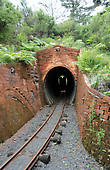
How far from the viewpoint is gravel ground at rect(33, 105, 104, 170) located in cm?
326

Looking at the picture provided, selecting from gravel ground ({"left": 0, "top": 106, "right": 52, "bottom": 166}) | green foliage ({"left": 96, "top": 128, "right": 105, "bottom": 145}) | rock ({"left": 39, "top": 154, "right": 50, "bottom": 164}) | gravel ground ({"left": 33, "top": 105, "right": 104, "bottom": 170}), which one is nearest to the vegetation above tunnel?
green foliage ({"left": 96, "top": 128, "right": 105, "bottom": 145})

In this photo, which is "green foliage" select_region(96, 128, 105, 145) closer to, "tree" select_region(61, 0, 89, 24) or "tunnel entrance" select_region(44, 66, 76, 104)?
"tunnel entrance" select_region(44, 66, 76, 104)

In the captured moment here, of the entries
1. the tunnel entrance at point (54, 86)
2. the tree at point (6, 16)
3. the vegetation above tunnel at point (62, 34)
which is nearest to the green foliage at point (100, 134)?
the vegetation above tunnel at point (62, 34)

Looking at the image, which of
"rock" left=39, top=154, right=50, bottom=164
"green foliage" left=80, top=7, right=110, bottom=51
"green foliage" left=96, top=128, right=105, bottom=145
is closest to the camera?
"green foliage" left=96, top=128, right=105, bottom=145

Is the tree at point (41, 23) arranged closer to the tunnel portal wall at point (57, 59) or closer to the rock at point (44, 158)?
the tunnel portal wall at point (57, 59)

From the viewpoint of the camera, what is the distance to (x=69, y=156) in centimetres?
370

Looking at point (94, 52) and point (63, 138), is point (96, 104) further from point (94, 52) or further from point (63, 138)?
point (94, 52)

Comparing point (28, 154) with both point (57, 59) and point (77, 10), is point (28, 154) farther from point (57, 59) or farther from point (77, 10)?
point (77, 10)

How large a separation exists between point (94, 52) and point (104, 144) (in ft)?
14.6

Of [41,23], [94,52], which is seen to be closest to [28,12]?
[41,23]

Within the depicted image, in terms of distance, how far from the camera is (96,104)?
3514 millimetres

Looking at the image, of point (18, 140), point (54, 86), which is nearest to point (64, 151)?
point (18, 140)

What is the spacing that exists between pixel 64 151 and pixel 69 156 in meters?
0.30

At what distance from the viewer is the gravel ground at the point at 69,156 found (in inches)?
128
